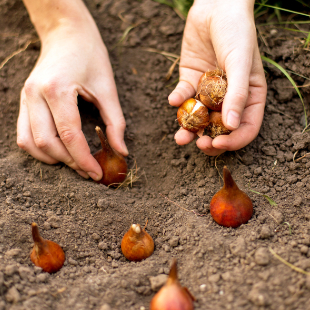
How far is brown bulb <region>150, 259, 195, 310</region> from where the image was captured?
1090 mm

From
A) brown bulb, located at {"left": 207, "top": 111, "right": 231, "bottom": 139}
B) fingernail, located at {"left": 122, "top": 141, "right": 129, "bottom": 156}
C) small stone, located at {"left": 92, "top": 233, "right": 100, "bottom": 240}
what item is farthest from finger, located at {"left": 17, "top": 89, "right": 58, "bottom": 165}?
brown bulb, located at {"left": 207, "top": 111, "right": 231, "bottom": 139}

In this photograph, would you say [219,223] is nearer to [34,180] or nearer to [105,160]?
[105,160]

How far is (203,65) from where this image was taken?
6.71 feet

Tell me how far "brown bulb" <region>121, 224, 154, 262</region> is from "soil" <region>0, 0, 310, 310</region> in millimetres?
40

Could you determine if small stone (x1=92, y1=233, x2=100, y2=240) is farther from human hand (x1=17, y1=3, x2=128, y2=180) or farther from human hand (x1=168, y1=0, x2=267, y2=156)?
human hand (x1=168, y1=0, x2=267, y2=156)

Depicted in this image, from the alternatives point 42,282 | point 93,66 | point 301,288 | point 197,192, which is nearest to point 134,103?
point 93,66

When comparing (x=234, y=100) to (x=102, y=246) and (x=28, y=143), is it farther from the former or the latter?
(x=28, y=143)

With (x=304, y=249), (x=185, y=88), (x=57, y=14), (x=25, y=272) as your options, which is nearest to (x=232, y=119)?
(x=185, y=88)

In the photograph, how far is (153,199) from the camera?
72.1 inches

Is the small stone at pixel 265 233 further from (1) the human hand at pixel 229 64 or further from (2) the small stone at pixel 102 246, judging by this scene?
(2) the small stone at pixel 102 246

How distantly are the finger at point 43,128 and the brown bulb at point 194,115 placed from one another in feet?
2.41

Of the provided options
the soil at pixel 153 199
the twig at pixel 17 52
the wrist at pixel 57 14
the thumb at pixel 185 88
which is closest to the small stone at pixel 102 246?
the soil at pixel 153 199

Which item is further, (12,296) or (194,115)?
(194,115)

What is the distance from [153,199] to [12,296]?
0.90 meters
